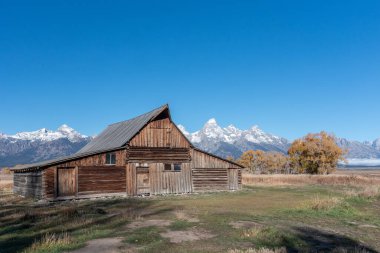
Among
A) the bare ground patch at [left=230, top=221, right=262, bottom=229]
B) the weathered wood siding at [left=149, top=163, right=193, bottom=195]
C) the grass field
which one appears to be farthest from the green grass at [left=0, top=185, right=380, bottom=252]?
the weathered wood siding at [left=149, top=163, right=193, bottom=195]

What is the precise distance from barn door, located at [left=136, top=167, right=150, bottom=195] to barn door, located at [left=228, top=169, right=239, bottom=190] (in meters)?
8.95

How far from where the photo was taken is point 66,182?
100ft

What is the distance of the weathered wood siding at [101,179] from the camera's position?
3139 centimetres

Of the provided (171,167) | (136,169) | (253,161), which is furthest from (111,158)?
(253,161)

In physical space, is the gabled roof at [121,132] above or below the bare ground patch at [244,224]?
above

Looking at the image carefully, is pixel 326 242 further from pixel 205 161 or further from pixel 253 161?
pixel 253 161

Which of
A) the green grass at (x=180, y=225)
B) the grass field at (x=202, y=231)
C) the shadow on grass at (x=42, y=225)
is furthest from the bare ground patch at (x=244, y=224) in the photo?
the shadow on grass at (x=42, y=225)

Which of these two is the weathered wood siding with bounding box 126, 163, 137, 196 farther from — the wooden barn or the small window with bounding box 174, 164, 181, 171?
the small window with bounding box 174, 164, 181, 171

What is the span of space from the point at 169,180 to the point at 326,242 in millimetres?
22693

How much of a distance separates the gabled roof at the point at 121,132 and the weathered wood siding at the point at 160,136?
2.16 ft

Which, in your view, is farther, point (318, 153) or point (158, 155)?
point (318, 153)

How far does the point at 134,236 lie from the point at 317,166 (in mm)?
72347

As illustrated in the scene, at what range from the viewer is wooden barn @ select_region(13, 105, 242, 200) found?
30.7m

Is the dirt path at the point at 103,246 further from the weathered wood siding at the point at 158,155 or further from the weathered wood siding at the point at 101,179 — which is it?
the weathered wood siding at the point at 158,155
